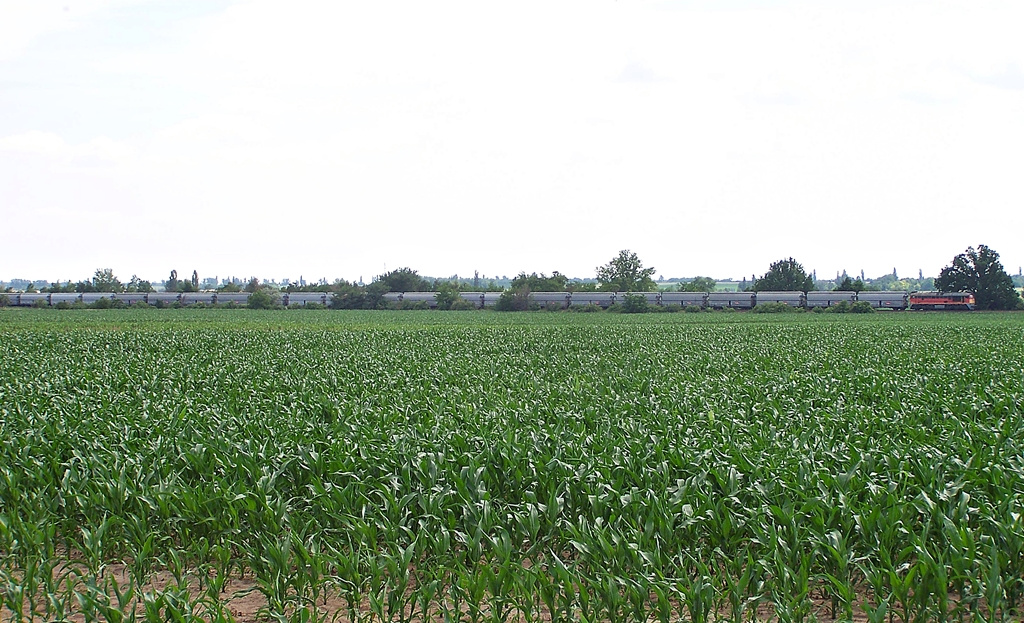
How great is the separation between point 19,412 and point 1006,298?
8354 cm

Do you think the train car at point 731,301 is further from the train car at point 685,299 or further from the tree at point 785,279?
the tree at point 785,279

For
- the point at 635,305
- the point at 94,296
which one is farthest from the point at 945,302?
the point at 94,296

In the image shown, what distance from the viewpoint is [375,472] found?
8375 millimetres

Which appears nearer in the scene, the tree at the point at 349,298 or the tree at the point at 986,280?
the tree at the point at 986,280

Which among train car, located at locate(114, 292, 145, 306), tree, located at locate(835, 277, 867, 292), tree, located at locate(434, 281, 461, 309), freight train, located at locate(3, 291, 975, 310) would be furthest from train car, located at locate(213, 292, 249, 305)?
tree, located at locate(835, 277, 867, 292)

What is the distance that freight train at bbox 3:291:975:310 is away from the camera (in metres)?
77.0

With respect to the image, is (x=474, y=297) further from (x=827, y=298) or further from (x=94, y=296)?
(x=94, y=296)

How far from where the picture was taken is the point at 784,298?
79.9 m

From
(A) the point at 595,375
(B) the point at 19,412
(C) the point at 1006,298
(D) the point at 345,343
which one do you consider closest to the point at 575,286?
(C) the point at 1006,298

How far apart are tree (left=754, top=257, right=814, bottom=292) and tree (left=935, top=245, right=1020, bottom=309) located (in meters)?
20.7

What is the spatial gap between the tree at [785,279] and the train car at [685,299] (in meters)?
18.0

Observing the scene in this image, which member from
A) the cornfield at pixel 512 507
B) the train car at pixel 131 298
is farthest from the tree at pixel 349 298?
the cornfield at pixel 512 507

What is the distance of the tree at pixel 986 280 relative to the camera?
77625 millimetres

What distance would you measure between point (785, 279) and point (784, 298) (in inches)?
839
